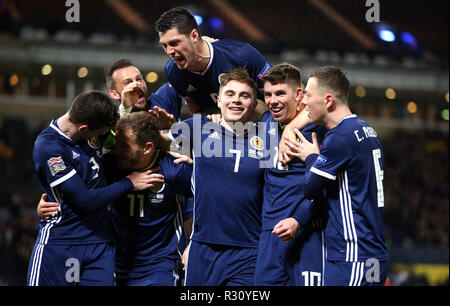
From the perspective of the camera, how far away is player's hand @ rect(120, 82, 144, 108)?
17.9ft

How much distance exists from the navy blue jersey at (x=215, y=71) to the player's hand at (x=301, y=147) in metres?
0.93

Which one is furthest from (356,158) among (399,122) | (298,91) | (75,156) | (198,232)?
(399,122)

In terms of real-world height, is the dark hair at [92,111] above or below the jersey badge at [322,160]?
above

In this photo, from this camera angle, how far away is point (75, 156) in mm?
4594

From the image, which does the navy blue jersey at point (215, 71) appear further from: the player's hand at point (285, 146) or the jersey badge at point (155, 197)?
the jersey badge at point (155, 197)

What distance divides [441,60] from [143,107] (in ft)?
62.5

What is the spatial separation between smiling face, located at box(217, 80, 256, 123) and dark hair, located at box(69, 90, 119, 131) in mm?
892

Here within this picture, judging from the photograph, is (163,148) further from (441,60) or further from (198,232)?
(441,60)

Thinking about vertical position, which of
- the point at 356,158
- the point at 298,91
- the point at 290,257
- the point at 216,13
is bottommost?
the point at 290,257

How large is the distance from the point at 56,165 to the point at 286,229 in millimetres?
1793

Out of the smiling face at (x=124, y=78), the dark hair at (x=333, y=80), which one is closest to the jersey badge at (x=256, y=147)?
the dark hair at (x=333, y=80)

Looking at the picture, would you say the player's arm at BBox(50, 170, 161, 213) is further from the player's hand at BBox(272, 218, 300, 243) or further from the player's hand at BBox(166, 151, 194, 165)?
the player's hand at BBox(272, 218, 300, 243)

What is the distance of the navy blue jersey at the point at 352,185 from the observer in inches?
164

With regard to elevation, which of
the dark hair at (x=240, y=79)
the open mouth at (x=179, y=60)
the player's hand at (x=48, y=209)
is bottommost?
the player's hand at (x=48, y=209)
